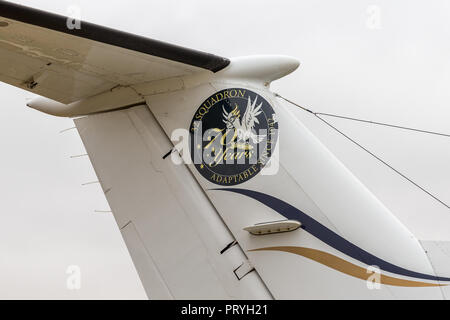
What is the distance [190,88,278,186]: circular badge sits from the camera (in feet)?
15.9

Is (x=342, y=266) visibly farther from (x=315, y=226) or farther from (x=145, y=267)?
(x=145, y=267)

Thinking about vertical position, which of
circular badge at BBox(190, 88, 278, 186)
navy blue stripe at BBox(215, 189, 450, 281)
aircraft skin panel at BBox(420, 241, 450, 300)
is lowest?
aircraft skin panel at BBox(420, 241, 450, 300)

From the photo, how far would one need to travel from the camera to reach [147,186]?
5.05 m

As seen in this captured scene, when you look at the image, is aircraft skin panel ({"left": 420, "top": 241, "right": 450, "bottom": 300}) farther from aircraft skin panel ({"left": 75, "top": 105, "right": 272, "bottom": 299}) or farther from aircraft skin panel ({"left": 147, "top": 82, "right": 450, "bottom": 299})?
aircraft skin panel ({"left": 75, "top": 105, "right": 272, "bottom": 299})

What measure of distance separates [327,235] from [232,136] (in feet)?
3.35

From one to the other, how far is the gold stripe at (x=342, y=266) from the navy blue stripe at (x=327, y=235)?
0.05m

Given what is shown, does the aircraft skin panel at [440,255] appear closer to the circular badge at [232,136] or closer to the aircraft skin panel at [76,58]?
the circular badge at [232,136]

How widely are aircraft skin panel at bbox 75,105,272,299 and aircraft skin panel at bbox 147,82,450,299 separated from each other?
14cm

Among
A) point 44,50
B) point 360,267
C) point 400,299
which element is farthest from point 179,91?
point 400,299

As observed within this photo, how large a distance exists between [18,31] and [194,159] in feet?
5.22

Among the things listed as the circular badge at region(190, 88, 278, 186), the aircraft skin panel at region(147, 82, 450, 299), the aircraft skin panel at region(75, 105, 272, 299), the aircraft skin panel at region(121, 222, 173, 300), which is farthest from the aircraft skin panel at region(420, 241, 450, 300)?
the aircraft skin panel at region(121, 222, 173, 300)

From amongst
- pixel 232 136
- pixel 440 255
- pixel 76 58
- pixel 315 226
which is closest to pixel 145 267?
pixel 232 136

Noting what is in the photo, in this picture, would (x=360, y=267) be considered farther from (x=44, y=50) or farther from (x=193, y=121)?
(x=44, y=50)

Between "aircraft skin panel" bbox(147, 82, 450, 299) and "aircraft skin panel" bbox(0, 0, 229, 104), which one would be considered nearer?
"aircraft skin panel" bbox(0, 0, 229, 104)
